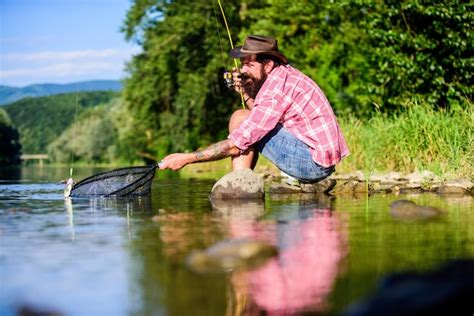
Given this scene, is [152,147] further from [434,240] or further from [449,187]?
[434,240]

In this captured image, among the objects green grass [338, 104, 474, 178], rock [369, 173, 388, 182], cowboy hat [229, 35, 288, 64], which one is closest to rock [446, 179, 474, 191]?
green grass [338, 104, 474, 178]

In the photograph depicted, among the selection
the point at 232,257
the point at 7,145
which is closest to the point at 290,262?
the point at 232,257

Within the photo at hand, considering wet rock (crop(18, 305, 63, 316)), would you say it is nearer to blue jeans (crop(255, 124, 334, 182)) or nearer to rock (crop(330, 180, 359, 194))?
blue jeans (crop(255, 124, 334, 182))

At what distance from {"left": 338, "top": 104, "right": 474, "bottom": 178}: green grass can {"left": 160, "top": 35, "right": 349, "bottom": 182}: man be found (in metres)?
3.58

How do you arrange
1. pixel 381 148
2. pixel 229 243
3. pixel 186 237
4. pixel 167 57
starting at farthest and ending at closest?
pixel 167 57, pixel 381 148, pixel 186 237, pixel 229 243

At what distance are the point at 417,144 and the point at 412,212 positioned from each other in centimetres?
657

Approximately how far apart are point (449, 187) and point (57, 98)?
189 m

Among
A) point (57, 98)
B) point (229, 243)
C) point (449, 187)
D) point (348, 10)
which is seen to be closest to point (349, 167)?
point (449, 187)

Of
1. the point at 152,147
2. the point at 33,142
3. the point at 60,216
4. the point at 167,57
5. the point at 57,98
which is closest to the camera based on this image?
the point at 60,216

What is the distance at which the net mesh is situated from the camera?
31.4 feet

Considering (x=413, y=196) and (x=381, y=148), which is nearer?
(x=413, y=196)

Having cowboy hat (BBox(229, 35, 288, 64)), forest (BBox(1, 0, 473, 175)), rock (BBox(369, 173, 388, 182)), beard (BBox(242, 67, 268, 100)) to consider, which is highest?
forest (BBox(1, 0, 473, 175))

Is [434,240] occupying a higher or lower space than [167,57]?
lower

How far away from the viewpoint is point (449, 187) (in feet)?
32.2
